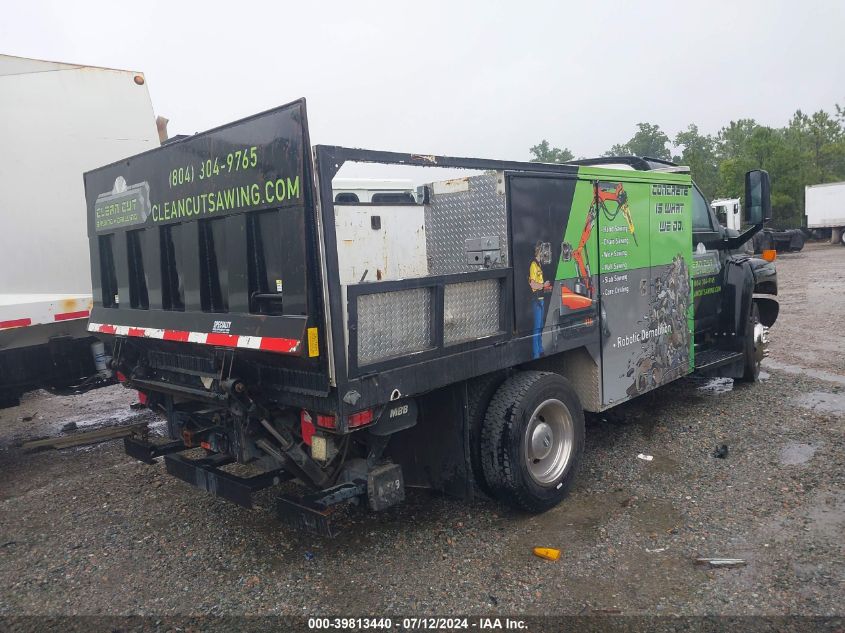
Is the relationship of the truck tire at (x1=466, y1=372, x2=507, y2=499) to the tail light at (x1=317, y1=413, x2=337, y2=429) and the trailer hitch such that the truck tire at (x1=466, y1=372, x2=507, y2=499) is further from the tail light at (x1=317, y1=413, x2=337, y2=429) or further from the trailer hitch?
the tail light at (x1=317, y1=413, x2=337, y2=429)

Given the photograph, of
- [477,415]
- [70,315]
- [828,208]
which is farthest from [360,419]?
[828,208]

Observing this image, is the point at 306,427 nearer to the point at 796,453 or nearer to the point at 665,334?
the point at 665,334

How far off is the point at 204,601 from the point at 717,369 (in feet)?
18.3

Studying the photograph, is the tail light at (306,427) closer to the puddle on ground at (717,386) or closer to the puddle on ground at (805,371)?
the puddle on ground at (717,386)

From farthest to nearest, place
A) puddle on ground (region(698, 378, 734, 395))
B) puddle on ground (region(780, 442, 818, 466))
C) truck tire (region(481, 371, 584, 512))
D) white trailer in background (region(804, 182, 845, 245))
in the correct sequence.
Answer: white trailer in background (region(804, 182, 845, 245))
puddle on ground (region(698, 378, 734, 395))
puddle on ground (region(780, 442, 818, 466))
truck tire (region(481, 371, 584, 512))

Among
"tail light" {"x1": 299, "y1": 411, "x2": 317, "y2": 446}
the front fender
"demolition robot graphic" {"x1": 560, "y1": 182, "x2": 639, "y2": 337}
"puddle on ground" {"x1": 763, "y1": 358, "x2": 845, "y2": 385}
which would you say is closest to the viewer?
"tail light" {"x1": 299, "y1": 411, "x2": 317, "y2": 446}

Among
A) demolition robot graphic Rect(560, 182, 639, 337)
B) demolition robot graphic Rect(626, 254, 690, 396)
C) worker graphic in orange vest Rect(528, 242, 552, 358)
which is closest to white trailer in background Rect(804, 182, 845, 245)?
demolition robot graphic Rect(626, 254, 690, 396)

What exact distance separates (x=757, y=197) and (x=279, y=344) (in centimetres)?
517

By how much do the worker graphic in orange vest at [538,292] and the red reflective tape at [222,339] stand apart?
1829 millimetres

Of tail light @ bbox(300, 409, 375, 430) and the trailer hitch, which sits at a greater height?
tail light @ bbox(300, 409, 375, 430)

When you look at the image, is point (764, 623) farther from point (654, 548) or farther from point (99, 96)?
point (99, 96)

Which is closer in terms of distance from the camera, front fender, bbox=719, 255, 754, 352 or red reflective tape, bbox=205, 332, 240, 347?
red reflective tape, bbox=205, 332, 240, 347

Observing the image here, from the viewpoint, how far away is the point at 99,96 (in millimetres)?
6141

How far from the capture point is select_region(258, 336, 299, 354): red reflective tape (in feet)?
10.3
